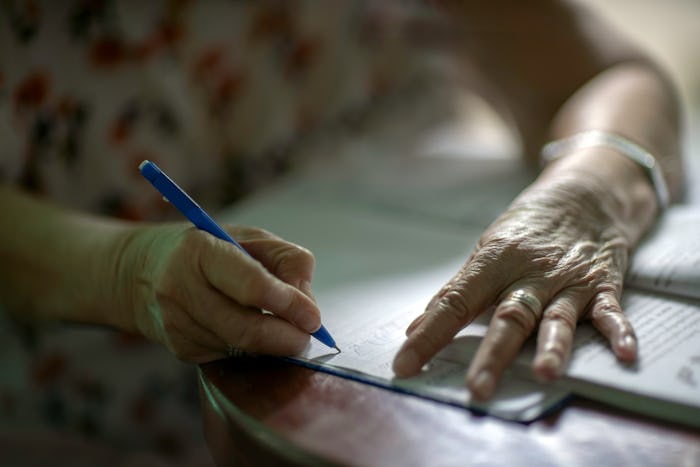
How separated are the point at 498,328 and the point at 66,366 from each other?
0.80 m

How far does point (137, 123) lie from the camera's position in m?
1.05

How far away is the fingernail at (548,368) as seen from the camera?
0.49 metres

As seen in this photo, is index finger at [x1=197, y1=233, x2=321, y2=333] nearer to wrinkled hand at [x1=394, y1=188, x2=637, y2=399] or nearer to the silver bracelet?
wrinkled hand at [x1=394, y1=188, x2=637, y2=399]

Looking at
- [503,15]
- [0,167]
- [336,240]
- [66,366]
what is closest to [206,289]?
[336,240]

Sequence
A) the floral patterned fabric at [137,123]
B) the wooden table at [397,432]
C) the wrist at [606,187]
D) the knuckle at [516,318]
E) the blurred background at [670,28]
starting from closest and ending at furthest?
the wooden table at [397,432] → the knuckle at [516,318] → the wrist at [606,187] → the floral patterned fabric at [137,123] → the blurred background at [670,28]

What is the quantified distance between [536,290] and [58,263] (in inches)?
21.3

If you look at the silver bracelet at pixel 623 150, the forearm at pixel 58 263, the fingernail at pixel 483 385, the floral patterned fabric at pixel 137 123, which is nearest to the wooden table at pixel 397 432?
the fingernail at pixel 483 385

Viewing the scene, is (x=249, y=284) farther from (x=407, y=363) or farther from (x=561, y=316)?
(x=561, y=316)

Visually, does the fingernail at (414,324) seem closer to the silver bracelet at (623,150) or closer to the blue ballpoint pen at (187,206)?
the blue ballpoint pen at (187,206)

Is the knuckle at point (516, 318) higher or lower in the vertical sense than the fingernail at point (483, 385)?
higher

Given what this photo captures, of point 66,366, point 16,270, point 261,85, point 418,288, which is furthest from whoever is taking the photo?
point 261,85

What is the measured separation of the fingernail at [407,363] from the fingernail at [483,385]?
0.05 meters

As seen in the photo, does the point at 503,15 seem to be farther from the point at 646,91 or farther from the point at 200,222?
the point at 200,222

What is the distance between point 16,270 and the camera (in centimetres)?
87
